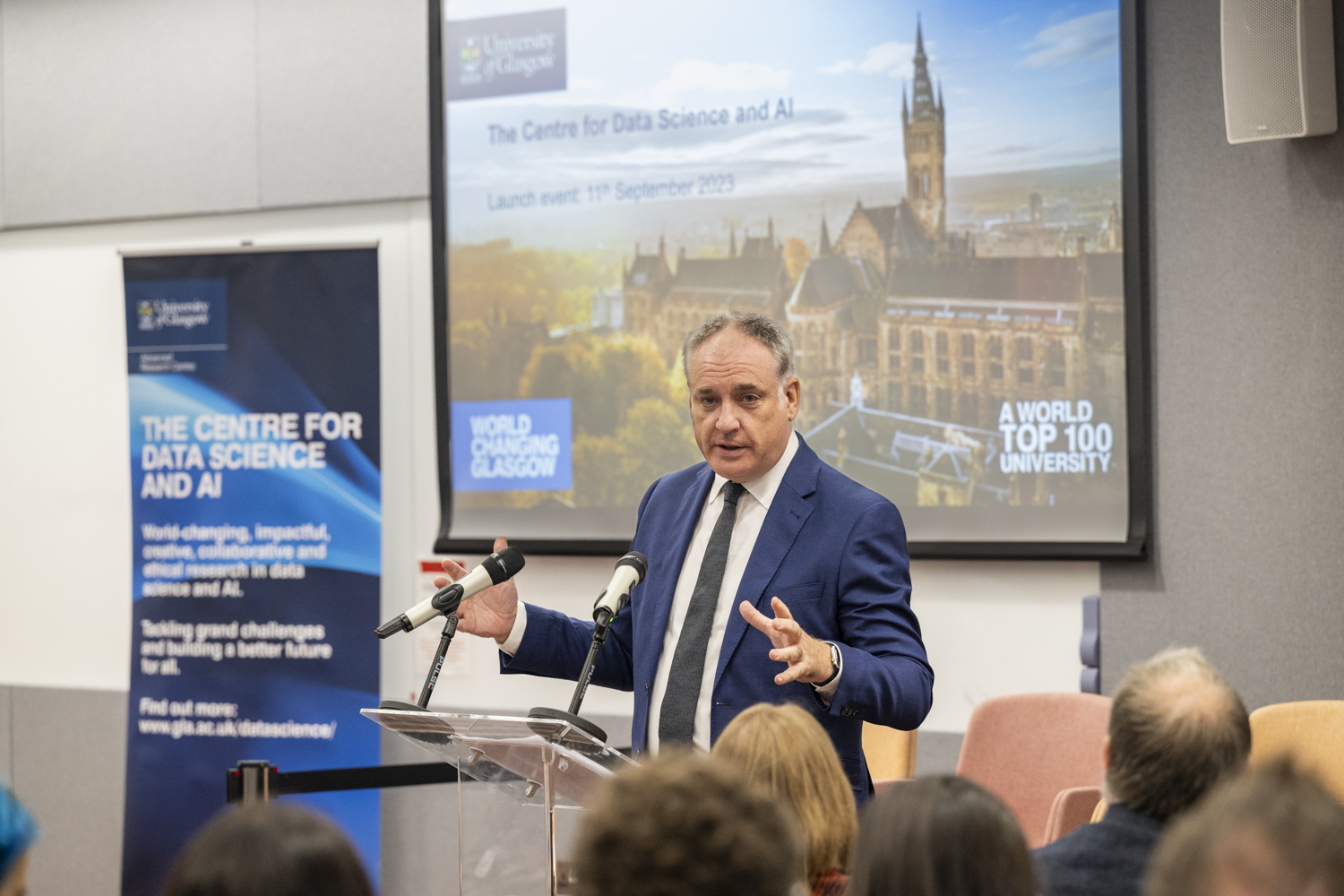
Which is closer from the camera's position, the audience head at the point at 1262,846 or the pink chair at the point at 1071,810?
the audience head at the point at 1262,846

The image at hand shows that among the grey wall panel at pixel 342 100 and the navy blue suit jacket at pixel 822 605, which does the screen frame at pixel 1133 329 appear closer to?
the navy blue suit jacket at pixel 822 605

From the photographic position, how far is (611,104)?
419 cm

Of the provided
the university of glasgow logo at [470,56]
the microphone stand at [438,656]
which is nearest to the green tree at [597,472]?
the university of glasgow logo at [470,56]

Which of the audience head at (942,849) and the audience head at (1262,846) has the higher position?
the audience head at (1262,846)

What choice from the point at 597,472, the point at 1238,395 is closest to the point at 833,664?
the point at 1238,395

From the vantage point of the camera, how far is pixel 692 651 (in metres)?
2.15

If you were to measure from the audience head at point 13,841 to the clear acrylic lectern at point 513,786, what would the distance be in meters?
0.74

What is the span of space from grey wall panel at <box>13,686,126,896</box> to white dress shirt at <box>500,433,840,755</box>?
3.22 meters

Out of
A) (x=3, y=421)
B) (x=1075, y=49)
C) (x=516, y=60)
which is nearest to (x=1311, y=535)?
(x=1075, y=49)

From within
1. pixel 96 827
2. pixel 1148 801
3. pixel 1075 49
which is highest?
pixel 1075 49

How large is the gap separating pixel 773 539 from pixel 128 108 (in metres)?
3.92

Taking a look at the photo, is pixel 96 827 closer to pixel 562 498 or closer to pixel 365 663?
pixel 365 663

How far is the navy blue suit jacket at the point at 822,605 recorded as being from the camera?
202 centimetres

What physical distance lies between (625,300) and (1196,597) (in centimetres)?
218
